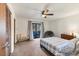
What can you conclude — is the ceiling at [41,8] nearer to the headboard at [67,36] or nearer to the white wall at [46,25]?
the white wall at [46,25]

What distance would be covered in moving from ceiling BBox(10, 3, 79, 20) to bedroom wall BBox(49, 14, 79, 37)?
5.0 inches

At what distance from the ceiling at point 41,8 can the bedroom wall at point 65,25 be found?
0.13 meters

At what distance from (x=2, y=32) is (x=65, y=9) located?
154 centimetres

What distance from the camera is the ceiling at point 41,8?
83.3 inches

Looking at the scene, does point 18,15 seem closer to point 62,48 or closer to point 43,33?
point 43,33

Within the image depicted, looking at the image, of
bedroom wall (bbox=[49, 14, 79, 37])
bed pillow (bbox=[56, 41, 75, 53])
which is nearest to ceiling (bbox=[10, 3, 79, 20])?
bedroom wall (bbox=[49, 14, 79, 37])

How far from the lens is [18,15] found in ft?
9.04

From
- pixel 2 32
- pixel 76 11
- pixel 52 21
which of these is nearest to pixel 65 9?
pixel 76 11

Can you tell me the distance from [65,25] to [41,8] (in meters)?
0.82

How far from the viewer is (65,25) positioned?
8.38 feet

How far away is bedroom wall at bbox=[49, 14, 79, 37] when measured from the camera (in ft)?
7.72

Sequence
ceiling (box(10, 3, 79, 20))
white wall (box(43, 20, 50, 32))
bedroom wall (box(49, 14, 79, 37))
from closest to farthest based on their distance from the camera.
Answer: ceiling (box(10, 3, 79, 20)) → bedroom wall (box(49, 14, 79, 37)) → white wall (box(43, 20, 50, 32))

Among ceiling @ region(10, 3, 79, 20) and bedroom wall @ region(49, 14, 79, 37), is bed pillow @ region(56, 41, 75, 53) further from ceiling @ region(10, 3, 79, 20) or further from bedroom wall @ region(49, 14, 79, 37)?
ceiling @ region(10, 3, 79, 20)

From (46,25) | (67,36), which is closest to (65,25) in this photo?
(67,36)
